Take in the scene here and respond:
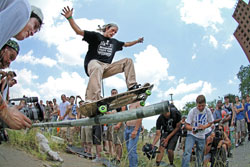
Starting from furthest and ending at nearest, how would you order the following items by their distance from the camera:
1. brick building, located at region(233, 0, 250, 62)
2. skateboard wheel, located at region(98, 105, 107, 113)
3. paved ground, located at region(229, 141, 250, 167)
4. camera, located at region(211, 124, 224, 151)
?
brick building, located at region(233, 0, 250, 62), paved ground, located at region(229, 141, 250, 167), camera, located at region(211, 124, 224, 151), skateboard wheel, located at region(98, 105, 107, 113)

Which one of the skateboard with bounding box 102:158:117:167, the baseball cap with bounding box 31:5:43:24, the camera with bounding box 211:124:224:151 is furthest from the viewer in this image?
the camera with bounding box 211:124:224:151

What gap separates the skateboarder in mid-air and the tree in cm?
6117

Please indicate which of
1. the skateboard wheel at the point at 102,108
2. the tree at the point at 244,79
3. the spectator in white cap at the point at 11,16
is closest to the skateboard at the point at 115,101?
the skateboard wheel at the point at 102,108

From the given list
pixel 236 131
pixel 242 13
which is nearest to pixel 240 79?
pixel 242 13

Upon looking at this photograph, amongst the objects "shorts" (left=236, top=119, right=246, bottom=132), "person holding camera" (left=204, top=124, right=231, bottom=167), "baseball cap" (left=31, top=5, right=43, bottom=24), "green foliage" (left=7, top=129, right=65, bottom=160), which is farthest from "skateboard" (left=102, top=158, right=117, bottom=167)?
"shorts" (left=236, top=119, right=246, bottom=132)

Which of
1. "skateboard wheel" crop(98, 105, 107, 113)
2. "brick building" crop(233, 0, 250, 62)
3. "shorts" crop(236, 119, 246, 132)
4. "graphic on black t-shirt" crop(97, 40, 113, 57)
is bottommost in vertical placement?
"shorts" crop(236, 119, 246, 132)

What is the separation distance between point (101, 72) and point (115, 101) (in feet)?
2.12

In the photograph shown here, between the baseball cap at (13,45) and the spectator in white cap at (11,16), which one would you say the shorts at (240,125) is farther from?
the spectator in white cap at (11,16)

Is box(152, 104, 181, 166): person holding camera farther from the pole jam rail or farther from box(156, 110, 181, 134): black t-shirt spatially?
the pole jam rail

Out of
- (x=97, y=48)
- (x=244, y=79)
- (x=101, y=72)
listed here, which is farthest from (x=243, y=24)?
(x=101, y=72)

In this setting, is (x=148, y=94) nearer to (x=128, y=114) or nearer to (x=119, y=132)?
(x=128, y=114)

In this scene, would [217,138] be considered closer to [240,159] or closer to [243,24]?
[240,159]

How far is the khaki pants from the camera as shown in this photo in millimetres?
3482

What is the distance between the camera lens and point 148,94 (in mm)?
3318
